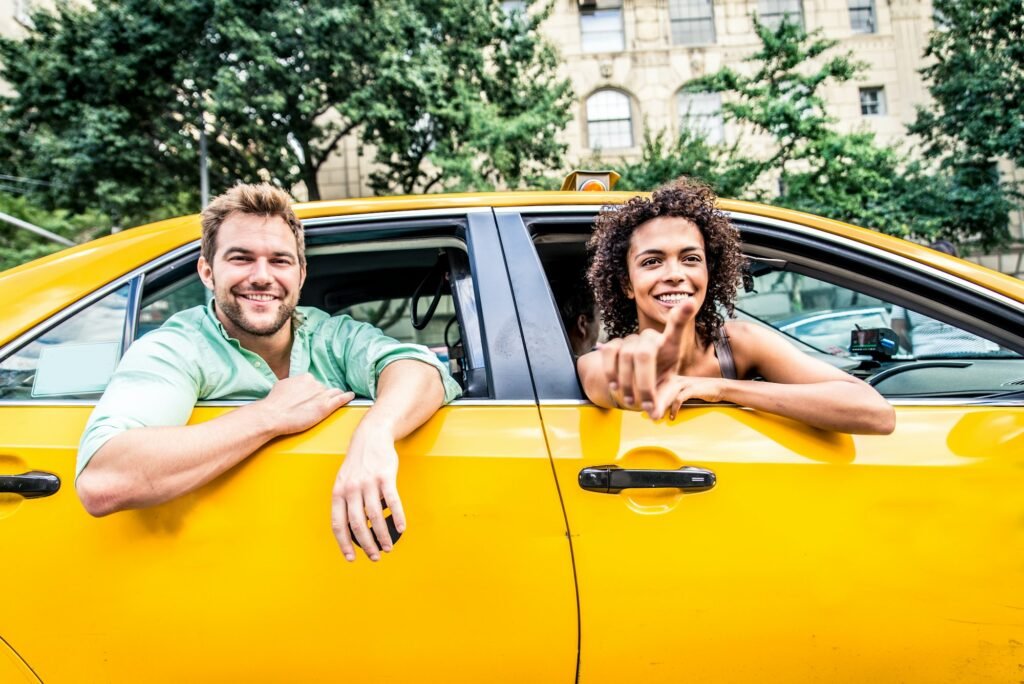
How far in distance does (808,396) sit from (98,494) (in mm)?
1388

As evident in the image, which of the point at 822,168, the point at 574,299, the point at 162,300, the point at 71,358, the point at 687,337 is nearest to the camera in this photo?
the point at 71,358

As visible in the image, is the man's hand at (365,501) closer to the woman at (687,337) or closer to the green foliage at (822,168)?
the woman at (687,337)

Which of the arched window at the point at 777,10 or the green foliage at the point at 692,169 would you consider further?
the arched window at the point at 777,10

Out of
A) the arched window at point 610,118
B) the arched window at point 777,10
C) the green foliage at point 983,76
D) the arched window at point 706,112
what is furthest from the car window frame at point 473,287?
the arched window at point 777,10

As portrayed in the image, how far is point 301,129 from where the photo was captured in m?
13.6

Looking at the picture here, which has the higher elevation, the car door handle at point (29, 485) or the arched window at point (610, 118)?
the arched window at point (610, 118)

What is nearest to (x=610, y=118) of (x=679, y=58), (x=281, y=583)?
(x=679, y=58)

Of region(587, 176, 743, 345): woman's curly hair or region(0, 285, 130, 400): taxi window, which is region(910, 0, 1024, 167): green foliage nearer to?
region(587, 176, 743, 345): woman's curly hair

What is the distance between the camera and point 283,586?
1.23m

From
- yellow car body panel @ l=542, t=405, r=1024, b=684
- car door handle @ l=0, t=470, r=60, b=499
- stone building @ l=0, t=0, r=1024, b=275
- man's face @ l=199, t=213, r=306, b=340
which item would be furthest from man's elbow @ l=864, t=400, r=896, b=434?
stone building @ l=0, t=0, r=1024, b=275

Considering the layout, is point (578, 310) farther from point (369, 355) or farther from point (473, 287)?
point (369, 355)

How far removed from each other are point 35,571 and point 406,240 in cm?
110

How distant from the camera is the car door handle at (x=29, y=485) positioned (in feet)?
4.06

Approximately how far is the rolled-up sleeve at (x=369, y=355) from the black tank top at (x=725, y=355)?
64 centimetres
